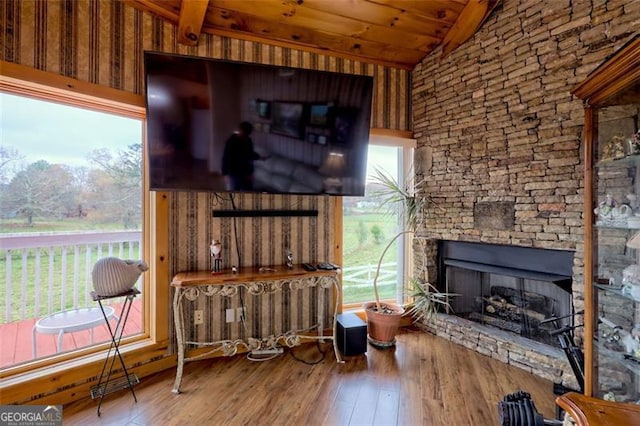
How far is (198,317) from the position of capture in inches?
96.4

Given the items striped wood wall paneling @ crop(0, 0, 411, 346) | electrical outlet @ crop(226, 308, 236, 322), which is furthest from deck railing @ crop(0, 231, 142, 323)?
electrical outlet @ crop(226, 308, 236, 322)

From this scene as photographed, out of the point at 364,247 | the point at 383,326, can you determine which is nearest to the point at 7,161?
the point at 364,247

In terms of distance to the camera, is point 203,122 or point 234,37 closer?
point 203,122

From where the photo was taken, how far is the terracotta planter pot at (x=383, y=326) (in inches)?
104

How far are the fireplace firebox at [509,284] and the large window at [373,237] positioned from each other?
1.62 ft

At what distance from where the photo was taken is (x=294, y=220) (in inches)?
109

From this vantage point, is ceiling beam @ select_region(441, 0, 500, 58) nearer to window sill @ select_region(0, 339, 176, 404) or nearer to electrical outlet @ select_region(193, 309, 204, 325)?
electrical outlet @ select_region(193, 309, 204, 325)

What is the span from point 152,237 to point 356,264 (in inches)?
77.1

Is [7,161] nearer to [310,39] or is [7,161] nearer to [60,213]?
[60,213]

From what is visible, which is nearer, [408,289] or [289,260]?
A: [289,260]

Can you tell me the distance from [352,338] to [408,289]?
919mm

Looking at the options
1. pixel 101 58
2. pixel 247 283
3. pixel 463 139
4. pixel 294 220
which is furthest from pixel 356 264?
pixel 101 58

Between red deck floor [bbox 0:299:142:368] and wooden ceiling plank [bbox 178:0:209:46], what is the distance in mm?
2303

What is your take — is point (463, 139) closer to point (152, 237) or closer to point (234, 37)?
point (234, 37)
